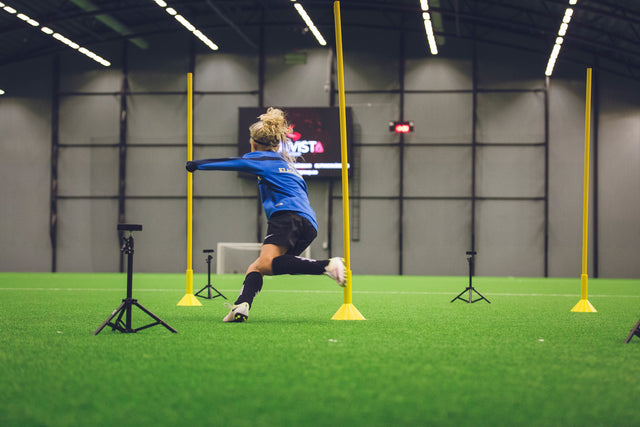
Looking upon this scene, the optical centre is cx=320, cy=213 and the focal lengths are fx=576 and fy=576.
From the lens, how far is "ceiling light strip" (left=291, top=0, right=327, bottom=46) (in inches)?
656

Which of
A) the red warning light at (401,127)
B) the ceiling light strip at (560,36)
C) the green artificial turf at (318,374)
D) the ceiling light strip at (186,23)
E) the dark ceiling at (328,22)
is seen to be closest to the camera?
the green artificial turf at (318,374)

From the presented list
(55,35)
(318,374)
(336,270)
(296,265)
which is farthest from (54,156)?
(318,374)

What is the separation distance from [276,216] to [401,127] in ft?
50.3

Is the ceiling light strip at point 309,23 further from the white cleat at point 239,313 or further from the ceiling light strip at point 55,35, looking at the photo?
the white cleat at point 239,313

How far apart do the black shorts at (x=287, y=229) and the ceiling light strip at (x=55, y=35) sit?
587 inches

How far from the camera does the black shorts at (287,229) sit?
4.80m

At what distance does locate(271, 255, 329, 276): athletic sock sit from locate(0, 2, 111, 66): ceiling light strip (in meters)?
15.1

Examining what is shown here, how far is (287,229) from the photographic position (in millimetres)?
4809

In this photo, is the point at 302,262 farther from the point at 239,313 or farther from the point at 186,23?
the point at 186,23

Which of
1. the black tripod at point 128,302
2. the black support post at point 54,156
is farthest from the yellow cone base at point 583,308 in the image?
the black support post at point 54,156

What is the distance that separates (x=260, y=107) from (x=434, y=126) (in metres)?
6.17

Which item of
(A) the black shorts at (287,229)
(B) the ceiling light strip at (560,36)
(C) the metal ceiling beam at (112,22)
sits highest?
(C) the metal ceiling beam at (112,22)

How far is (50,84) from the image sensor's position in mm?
21703

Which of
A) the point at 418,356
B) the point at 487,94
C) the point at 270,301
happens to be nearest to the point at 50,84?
the point at 487,94
